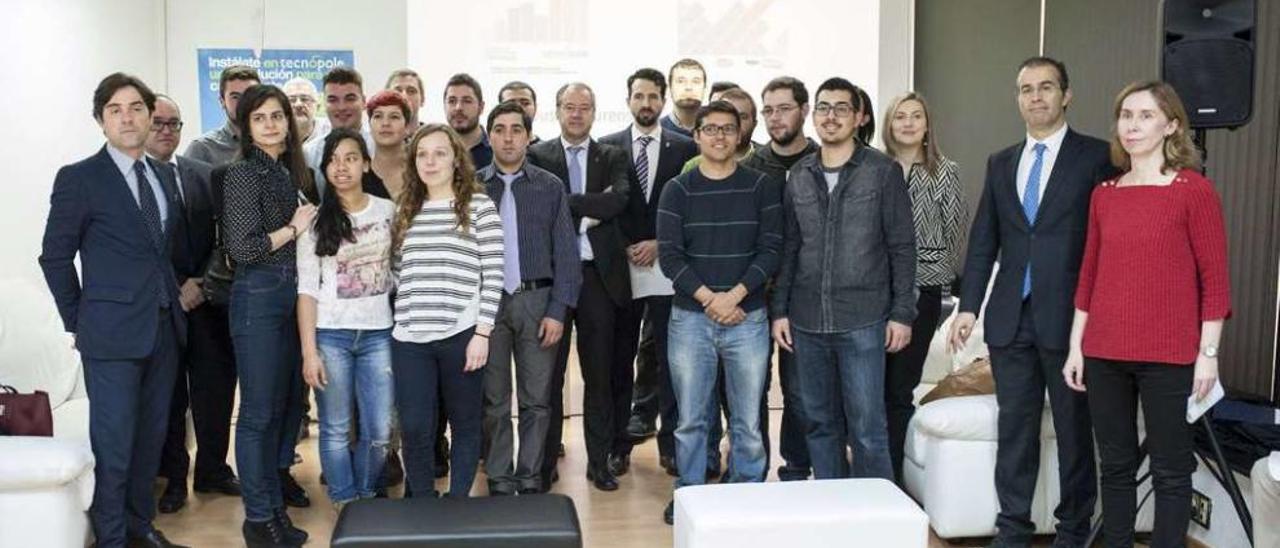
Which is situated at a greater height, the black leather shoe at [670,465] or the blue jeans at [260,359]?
the blue jeans at [260,359]

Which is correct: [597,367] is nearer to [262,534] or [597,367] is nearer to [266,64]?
[262,534]

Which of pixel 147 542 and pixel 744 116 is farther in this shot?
pixel 744 116

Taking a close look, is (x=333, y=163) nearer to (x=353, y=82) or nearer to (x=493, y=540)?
(x=353, y=82)

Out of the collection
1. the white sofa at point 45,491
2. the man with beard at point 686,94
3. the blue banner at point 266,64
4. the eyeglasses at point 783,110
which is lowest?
the white sofa at point 45,491

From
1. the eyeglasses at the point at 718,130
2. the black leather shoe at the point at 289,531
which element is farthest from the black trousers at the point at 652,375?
the black leather shoe at the point at 289,531

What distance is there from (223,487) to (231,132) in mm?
1417

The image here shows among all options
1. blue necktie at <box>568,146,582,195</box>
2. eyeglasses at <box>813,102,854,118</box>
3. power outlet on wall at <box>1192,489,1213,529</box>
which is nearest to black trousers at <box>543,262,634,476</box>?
blue necktie at <box>568,146,582,195</box>

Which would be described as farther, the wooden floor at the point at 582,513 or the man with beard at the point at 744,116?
the man with beard at the point at 744,116

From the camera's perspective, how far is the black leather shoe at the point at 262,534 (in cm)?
372

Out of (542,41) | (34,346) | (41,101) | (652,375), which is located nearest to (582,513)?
(652,375)

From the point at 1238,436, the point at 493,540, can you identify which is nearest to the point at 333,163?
the point at 493,540

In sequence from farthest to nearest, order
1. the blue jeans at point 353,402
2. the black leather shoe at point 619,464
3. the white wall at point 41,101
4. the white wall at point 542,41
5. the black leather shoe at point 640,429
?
the white wall at point 542,41
the black leather shoe at point 640,429
the white wall at point 41,101
the black leather shoe at point 619,464
the blue jeans at point 353,402

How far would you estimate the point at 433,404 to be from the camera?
373cm

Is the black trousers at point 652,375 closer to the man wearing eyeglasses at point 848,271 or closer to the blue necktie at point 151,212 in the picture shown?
the man wearing eyeglasses at point 848,271
